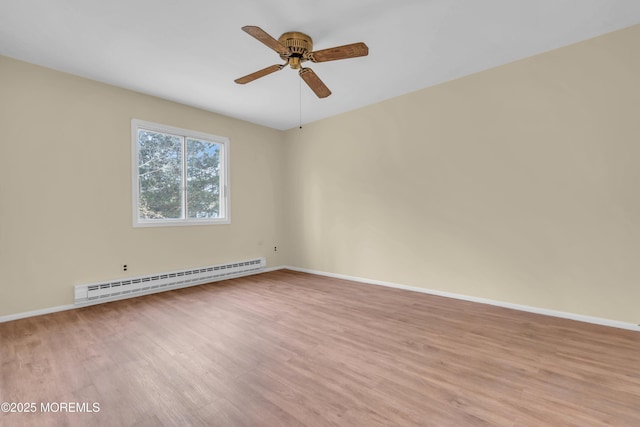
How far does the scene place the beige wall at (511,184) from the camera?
8.74ft

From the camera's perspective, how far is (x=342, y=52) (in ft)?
7.57

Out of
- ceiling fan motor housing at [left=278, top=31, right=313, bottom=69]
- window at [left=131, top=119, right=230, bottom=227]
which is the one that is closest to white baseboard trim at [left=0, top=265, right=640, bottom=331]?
window at [left=131, top=119, right=230, bottom=227]

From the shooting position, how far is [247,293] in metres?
3.92

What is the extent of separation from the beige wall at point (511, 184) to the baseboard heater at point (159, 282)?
6.18 feet

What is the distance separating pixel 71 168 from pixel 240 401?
3.51 m

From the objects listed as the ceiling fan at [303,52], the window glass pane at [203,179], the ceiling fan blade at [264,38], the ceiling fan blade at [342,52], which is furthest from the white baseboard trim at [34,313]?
the ceiling fan blade at [342,52]

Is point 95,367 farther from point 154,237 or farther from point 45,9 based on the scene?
point 45,9

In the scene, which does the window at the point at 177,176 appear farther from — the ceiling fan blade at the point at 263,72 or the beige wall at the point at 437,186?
the ceiling fan blade at the point at 263,72

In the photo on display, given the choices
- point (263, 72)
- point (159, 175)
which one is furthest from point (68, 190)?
point (263, 72)

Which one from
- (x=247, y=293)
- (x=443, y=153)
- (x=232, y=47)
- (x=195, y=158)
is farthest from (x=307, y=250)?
(x=232, y=47)

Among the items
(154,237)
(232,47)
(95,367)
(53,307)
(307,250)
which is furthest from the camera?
(307,250)

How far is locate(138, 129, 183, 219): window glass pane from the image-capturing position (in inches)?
157

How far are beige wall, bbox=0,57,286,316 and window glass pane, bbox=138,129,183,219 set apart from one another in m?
0.21

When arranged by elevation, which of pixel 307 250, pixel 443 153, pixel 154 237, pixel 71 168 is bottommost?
pixel 307 250
